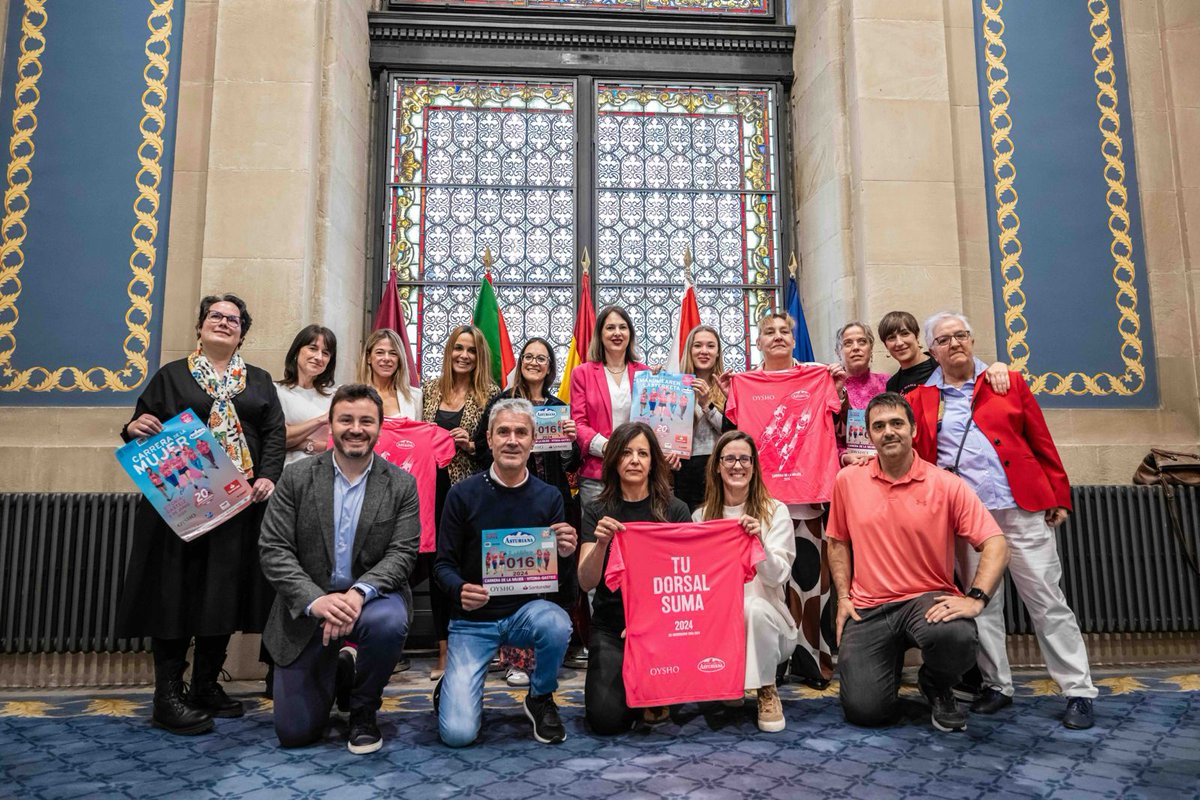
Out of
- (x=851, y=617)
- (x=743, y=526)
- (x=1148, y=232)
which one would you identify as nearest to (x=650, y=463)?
(x=743, y=526)

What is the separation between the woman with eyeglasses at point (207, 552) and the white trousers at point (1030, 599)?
3141mm

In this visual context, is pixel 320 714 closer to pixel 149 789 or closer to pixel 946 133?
pixel 149 789

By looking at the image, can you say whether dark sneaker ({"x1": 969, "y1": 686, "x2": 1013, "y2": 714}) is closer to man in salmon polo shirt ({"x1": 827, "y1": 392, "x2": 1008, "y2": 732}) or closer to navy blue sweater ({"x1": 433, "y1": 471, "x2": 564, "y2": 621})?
man in salmon polo shirt ({"x1": 827, "y1": 392, "x2": 1008, "y2": 732})

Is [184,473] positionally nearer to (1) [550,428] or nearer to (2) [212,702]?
(2) [212,702]

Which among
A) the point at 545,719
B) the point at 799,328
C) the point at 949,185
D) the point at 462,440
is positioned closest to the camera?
the point at 545,719

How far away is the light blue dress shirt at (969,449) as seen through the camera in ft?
11.8

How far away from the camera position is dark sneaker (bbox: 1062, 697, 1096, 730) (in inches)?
129

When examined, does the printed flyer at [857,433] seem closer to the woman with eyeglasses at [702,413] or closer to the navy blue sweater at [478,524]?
the woman with eyeglasses at [702,413]

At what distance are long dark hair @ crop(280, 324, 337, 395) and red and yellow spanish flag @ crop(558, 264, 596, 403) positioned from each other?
1.76 metres

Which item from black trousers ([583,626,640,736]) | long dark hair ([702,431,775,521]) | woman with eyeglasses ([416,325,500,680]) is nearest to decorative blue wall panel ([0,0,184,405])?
woman with eyeglasses ([416,325,500,680])

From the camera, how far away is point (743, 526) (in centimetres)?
335

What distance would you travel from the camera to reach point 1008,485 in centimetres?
361

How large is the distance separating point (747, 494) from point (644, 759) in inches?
47.5

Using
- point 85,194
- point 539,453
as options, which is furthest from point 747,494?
point 85,194
